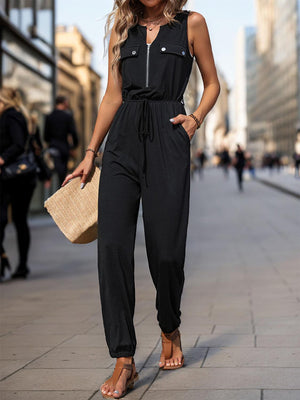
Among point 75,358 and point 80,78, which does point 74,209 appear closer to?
point 75,358

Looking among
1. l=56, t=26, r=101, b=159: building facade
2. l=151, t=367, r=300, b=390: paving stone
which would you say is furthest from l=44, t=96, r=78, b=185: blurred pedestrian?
l=56, t=26, r=101, b=159: building facade

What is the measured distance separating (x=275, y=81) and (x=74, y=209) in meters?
140

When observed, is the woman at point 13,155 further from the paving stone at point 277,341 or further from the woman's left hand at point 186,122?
the woman's left hand at point 186,122

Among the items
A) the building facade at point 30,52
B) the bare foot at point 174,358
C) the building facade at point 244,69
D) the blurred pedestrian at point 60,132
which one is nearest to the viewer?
the bare foot at point 174,358

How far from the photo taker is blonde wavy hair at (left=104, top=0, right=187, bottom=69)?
367 centimetres

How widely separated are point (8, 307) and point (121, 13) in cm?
330

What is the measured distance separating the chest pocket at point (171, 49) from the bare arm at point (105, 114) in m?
0.26

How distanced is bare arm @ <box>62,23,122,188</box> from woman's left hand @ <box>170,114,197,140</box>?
333 mm

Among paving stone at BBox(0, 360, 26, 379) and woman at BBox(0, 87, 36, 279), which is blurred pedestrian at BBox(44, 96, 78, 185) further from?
paving stone at BBox(0, 360, 26, 379)

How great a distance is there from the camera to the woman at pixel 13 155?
7.70 m

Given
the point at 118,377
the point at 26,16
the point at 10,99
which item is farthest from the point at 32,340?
the point at 26,16

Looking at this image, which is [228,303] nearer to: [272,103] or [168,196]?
[168,196]

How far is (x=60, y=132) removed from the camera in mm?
11797

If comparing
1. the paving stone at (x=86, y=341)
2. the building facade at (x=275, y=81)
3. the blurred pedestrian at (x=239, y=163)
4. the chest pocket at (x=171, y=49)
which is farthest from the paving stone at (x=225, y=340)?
the building facade at (x=275, y=81)
